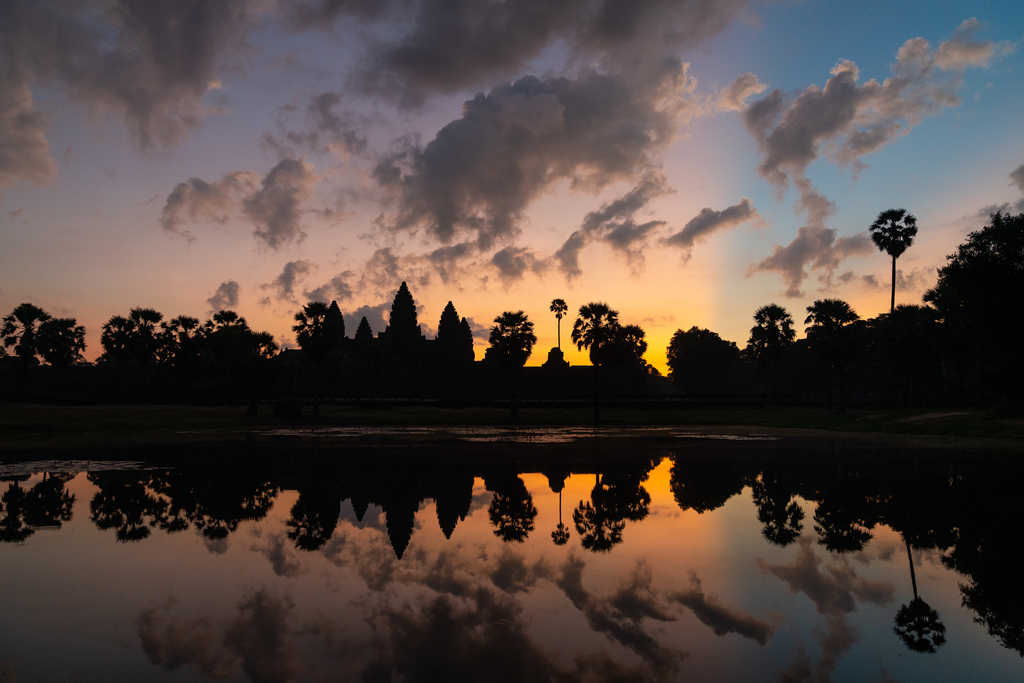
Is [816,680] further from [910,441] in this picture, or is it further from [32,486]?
[910,441]

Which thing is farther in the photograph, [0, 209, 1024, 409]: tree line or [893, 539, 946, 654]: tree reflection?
[0, 209, 1024, 409]: tree line

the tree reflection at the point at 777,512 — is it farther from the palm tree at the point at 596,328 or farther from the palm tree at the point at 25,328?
the palm tree at the point at 25,328

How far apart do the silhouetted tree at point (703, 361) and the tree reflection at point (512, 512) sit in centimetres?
9967

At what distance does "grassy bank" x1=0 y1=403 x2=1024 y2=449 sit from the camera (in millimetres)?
27356

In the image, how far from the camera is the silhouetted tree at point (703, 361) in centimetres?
10831

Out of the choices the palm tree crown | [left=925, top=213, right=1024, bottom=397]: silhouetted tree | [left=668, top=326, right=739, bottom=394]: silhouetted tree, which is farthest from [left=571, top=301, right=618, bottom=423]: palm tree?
[left=668, top=326, right=739, bottom=394]: silhouetted tree

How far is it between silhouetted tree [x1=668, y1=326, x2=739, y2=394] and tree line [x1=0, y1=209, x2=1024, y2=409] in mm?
226

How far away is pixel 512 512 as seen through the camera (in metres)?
11.3

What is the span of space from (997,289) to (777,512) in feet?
84.0

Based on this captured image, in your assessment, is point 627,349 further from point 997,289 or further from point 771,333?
point 997,289

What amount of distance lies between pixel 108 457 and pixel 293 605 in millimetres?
17243

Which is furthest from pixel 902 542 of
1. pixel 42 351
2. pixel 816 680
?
pixel 42 351

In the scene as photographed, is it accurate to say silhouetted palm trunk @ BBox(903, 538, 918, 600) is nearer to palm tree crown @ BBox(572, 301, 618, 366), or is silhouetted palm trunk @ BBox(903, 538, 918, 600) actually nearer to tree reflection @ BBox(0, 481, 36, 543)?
tree reflection @ BBox(0, 481, 36, 543)

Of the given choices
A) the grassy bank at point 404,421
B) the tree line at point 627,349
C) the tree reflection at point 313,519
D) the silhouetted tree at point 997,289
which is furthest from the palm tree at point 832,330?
the tree reflection at point 313,519
